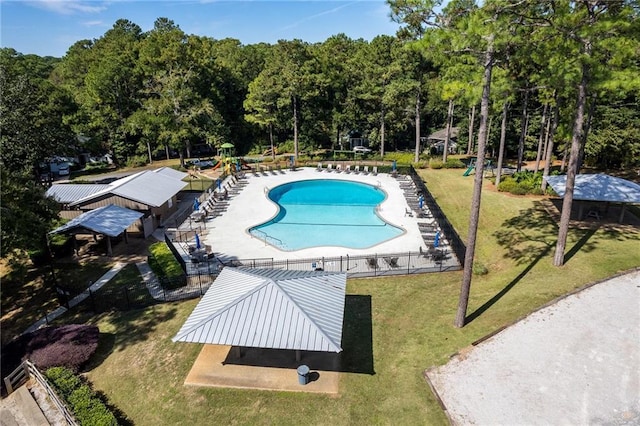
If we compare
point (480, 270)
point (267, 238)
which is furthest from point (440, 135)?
point (480, 270)

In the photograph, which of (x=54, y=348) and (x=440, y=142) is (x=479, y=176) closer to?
(x=54, y=348)

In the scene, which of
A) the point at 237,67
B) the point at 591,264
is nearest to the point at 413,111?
the point at 237,67

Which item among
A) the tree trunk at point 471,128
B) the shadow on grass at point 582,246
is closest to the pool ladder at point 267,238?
the shadow on grass at point 582,246

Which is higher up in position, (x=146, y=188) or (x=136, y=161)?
(x=146, y=188)

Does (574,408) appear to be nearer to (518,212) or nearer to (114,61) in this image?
(518,212)

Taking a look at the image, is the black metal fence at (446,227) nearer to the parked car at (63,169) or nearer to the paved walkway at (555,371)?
the paved walkway at (555,371)

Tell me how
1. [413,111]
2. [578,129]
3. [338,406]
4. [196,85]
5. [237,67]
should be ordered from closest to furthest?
[338,406]
[578,129]
[413,111]
[196,85]
[237,67]
